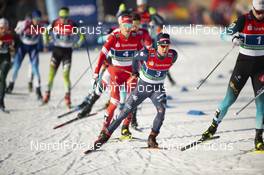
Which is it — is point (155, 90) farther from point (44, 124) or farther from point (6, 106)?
point (6, 106)

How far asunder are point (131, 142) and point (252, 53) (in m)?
3.00

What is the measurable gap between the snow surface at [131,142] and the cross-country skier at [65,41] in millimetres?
910

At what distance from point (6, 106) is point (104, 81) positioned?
4818mm

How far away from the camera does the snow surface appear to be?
822 cm

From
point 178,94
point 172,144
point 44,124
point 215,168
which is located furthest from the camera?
point 178,94

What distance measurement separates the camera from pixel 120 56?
32.6 ft

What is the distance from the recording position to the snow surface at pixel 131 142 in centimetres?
822

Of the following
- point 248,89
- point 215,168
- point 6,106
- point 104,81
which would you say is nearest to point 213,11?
point 248,89

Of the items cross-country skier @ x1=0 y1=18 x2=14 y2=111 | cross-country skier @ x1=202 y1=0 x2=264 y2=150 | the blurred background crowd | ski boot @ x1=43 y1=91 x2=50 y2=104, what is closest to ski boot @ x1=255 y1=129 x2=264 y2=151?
cross-country skier @ x1=202 y1=0 x2=264 y2=150

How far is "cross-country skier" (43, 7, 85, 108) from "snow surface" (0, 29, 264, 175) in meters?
0.91

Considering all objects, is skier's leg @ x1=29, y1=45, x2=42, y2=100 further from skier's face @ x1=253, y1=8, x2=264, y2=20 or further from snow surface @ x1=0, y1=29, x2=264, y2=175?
skier's face @ x1=253, y1=8, x2=264, y2=20

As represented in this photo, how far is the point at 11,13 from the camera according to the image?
25.9 meters

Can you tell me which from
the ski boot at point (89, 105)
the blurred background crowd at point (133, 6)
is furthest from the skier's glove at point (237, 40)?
the blurred background crowd at point (133, 6)

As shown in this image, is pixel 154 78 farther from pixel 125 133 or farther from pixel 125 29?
pixel 125 133
